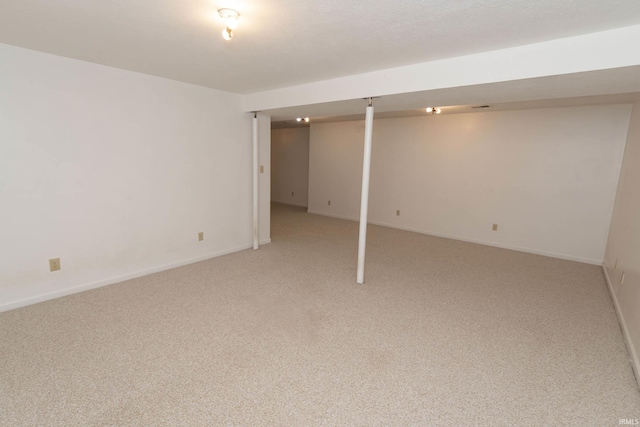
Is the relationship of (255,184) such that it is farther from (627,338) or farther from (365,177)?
(627,338)

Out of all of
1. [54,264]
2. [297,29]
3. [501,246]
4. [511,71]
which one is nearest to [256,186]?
[54,264]

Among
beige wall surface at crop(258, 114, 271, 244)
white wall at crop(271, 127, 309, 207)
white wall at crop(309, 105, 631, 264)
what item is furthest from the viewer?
white wall at crop(271, 127, 309, 207)

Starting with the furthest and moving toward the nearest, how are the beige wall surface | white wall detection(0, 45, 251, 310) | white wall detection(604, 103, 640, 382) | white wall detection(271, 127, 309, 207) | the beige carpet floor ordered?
1. white wall detection(271, 127, 309, 207)
2. the beige wall surface
3. white wall detection(0, 45, 251, 310)
4. white wall detection(604, 103, 640, 382)
5. the beige carpet floor

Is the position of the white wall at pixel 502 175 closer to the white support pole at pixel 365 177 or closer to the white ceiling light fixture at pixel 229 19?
the white support pole at pixel 365 177

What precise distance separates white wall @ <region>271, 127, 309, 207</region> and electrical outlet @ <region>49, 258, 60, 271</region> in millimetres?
6192

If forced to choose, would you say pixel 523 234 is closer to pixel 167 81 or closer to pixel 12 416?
pixel 167 81

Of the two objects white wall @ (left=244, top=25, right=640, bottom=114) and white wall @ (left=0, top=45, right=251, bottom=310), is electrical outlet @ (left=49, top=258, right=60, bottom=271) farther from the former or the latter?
white wall @ (left=244, top=25, right=640, bottom=114)

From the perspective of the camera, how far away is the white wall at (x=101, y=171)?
2.72 m

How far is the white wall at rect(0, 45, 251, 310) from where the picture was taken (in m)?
2.72

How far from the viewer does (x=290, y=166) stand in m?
9.07

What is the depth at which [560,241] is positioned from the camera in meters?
4.74

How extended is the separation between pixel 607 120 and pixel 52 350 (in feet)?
21.7

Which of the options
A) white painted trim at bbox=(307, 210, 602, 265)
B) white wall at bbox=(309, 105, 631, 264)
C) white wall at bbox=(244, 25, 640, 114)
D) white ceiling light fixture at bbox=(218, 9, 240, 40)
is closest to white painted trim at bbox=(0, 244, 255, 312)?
white wall at bbox=(244, 25, 640, 114)

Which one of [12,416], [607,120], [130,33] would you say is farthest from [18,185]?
[607,120]
